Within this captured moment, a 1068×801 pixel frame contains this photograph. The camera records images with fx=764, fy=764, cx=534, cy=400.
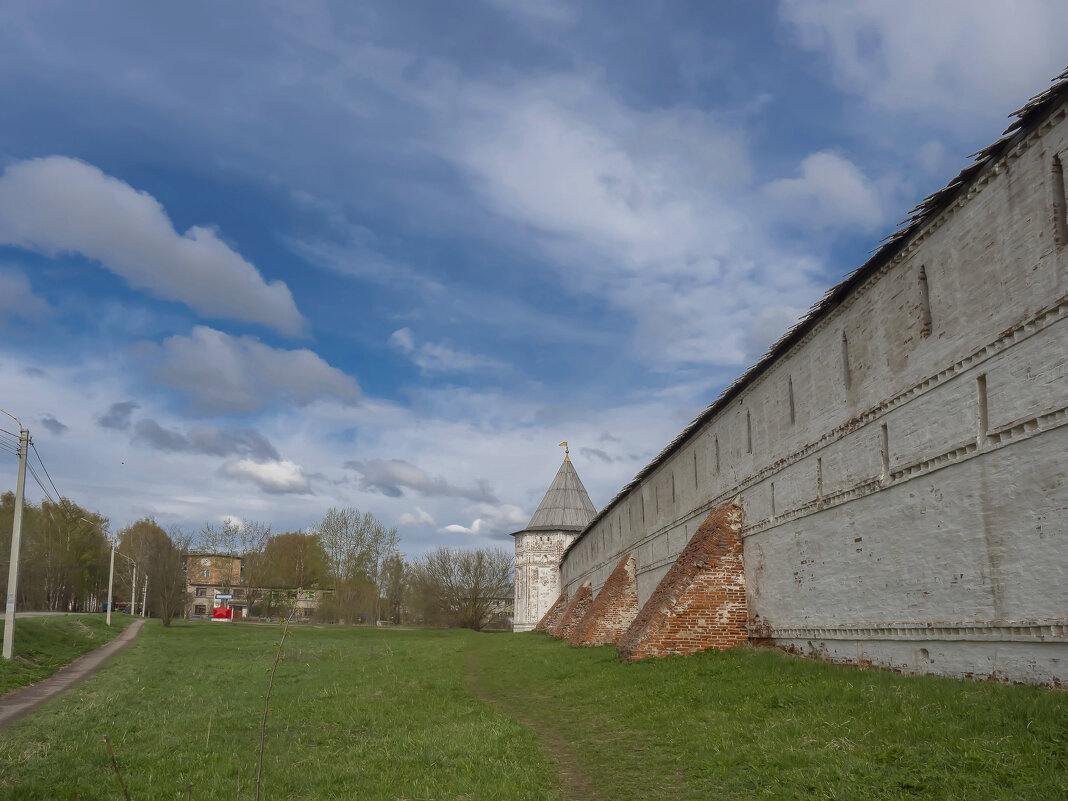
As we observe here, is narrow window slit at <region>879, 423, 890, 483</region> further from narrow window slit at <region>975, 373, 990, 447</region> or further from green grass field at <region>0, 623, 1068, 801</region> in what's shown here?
green grass field at <region>0, 623, 1068, 801</region>

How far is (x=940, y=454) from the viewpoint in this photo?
30.9 ft

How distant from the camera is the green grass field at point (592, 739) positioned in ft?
21.1

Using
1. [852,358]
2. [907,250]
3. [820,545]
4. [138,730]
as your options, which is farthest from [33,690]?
[907,250]

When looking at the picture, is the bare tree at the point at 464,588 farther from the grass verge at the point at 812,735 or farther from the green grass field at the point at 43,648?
the grass verge at the point at 812,735

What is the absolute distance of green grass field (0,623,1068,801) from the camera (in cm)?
644

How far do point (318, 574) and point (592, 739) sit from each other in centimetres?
7610

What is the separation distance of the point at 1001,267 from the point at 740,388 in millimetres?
8855

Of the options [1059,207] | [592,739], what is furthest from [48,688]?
[1059,207]

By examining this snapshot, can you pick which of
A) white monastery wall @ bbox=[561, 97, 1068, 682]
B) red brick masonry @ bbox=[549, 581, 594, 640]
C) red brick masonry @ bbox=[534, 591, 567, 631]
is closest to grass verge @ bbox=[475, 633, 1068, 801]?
white monastery wall @ bbox=[561, 97, 1068, 682]

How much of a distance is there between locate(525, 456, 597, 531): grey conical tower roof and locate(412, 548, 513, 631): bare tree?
41.2 feet

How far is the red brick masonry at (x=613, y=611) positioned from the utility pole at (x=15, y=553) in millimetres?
16021

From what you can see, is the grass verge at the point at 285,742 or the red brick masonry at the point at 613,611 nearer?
the grass verge at the point at 285,742

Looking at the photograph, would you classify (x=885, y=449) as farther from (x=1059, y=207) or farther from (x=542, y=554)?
(x=542, y=554)

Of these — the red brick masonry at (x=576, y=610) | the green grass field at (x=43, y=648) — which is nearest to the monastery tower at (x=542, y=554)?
the red brick masonry at (x=576, y=610)
